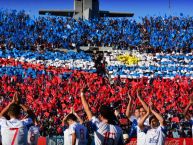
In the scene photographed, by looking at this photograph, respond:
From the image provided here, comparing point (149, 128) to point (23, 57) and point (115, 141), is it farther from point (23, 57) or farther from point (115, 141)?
point (23, 57)

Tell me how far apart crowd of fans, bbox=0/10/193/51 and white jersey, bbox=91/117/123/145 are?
90.1 feet

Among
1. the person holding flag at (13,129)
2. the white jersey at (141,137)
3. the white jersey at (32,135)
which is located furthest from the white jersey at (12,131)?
the white jersey at (141,137)

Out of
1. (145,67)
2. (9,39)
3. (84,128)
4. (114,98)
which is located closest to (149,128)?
(84,128)

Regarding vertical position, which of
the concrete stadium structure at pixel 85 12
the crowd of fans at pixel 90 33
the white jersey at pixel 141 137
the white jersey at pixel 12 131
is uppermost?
the concrete stadium structure at pixel 85 12

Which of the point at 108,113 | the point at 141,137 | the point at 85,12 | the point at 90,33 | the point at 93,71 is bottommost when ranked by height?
the point at 93,71

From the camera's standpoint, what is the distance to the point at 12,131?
6988 mm

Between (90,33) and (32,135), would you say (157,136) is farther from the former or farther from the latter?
(90,33)

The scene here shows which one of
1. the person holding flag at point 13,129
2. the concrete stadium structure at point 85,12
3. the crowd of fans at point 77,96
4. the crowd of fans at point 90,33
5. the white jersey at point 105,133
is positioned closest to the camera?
the white jersey at point 105,133

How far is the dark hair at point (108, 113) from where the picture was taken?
6523 mm

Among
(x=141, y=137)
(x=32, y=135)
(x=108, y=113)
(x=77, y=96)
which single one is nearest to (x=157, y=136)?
(x=141, y=137)

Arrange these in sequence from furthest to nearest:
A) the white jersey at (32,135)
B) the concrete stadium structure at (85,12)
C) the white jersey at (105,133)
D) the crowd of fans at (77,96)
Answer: the concrete stadium structure at (85,12) → the crowd of fans at (77,96) → the white jersey at (32,135) → the white jersey at (105,133)

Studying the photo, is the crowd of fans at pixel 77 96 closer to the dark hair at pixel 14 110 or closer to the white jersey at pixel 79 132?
the white jersey at pixel 79 132

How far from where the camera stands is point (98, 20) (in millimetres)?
40938

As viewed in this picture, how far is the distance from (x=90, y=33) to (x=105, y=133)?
31535 mm
